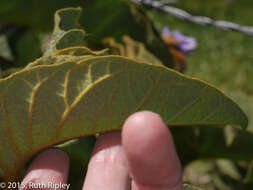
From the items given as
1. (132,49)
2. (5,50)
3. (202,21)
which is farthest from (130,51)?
(5,50)

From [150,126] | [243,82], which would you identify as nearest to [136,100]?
[150,126]

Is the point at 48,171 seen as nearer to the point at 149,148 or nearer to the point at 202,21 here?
the point at 149,148

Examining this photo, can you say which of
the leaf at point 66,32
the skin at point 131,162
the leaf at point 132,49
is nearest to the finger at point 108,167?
the skin at point 131,162

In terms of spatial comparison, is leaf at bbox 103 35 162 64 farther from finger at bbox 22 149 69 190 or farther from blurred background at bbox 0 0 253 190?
finger at bbox 22 149 69 190

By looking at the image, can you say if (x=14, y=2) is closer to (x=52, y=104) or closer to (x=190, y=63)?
(x=52, y=104)

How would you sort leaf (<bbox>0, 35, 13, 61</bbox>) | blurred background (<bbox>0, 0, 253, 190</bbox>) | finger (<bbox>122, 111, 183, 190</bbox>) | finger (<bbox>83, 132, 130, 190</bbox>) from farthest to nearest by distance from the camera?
leaf (<bbox>0, 35, 13, 61</bbox>), blurred background (<bbox>0, 0, 253, 190</bbox>), finger (<bbox>83, 132, 130, 190</bbox>), finger (<bbox>122, 111, 183, 190</bbox>)

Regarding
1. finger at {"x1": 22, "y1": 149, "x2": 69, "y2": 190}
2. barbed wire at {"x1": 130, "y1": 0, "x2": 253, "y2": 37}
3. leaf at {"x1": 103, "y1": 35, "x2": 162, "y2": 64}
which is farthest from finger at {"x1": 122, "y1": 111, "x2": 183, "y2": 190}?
barbed wire at {"x1": 130, "y1": 0, "x2": 253, "y2": 37}
